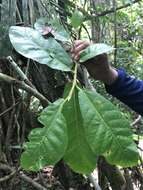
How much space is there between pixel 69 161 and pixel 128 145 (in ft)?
0.32

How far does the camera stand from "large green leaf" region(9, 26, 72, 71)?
0.62 m

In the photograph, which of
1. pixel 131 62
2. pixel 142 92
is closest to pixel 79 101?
pixel 142 92

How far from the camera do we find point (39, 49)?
25.3 inches

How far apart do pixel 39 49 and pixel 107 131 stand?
0.17 m

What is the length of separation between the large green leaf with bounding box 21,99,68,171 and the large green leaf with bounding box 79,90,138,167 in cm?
3

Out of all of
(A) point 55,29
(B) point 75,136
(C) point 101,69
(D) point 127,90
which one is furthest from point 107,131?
(D) point 127,90

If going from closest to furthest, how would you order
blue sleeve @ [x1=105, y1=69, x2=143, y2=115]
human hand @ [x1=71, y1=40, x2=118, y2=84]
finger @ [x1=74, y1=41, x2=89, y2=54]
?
finger @ [x1=74, y1=41, x2=89, y2=54]
human hand @ [x1=71, y1=40, x2=118, y2=84]
blue sleeve @ [x1=105, y1=69, x2=143, y2=115]

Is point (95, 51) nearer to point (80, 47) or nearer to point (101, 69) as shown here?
point (80, 47)

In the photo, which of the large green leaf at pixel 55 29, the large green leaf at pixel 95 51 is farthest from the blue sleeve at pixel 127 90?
the large green leaf at pixel 95 51

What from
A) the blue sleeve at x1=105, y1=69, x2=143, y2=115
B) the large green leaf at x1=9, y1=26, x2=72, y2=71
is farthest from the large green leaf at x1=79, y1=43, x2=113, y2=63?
the blue sleeve at x1=105, y1=69, x2=143, y2=115

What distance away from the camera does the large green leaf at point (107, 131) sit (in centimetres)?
55

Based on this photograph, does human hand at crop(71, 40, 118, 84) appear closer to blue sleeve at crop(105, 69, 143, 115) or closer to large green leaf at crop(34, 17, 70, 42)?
blue sleeve at crop(105, 69, 143, 115)

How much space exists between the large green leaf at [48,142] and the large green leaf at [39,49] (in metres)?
0.08

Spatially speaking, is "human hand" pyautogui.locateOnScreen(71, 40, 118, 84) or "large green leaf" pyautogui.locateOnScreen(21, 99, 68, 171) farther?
"human hand" pyautogui.locateOnScreen(71, 40, 118, 84)
